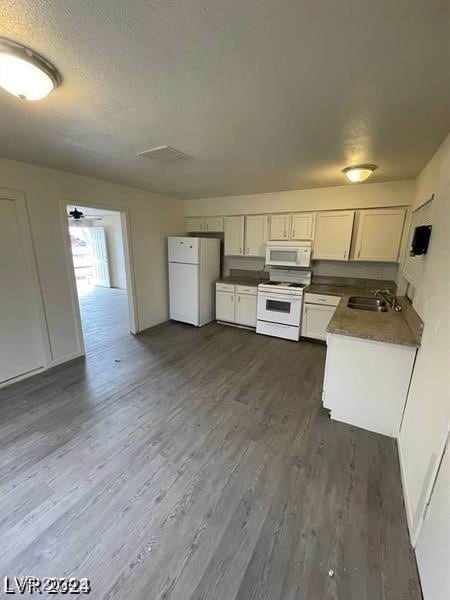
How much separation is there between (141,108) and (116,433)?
98.0 inches

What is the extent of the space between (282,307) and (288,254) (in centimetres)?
92

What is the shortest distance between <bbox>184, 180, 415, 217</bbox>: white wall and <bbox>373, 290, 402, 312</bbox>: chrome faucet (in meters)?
1.24

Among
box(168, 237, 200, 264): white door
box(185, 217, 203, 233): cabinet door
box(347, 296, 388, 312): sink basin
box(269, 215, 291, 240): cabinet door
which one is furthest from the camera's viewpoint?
box(185, 217, 203, 233): cabinet door

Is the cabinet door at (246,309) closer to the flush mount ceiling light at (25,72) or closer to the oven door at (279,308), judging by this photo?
the oven door at (279,308)

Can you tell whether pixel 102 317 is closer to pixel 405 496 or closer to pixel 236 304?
pixel 236 304

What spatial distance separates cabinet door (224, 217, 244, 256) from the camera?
470 centimetres

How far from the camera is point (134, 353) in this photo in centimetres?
370

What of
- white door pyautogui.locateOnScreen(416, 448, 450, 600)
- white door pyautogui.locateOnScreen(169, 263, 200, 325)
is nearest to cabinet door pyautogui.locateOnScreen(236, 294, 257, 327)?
white door pyautogui.locateOnScreen(169, 263, 200, 325)

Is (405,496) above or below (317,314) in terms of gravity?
below

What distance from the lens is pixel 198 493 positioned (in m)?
1.67

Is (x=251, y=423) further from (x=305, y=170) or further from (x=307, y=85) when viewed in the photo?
(x=305, y=170)

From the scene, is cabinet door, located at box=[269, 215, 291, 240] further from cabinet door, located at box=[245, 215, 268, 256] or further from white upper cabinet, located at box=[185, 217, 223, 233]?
white upper cabinet, located at box=[185, 217, 223, 233]

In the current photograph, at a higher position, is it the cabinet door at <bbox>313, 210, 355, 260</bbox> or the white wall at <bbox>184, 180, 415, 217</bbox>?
the white wall at <bbox>184, 180, 415, 217</bbox>

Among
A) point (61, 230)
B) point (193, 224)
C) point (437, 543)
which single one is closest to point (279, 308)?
point (193, 224)
